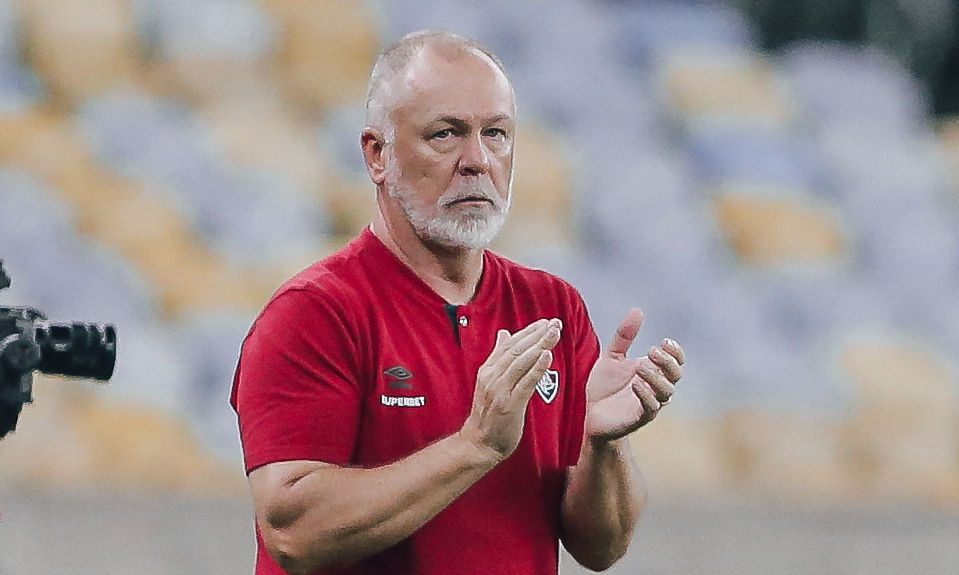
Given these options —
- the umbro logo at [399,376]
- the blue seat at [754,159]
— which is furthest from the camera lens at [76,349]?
the blue seat at [754,159]

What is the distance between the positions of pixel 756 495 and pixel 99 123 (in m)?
2.05

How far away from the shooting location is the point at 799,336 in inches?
174

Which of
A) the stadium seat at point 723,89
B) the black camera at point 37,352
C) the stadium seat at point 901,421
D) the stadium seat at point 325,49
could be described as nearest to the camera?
the black camera at point 37,352

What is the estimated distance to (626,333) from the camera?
2092 millimetres

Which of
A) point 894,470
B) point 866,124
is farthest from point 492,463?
point 866,124

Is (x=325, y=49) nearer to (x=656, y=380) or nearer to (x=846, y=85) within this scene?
(x=846, y=85)

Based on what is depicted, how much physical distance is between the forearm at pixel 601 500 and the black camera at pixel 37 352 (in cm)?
63

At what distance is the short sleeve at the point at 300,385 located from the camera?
1.87 m

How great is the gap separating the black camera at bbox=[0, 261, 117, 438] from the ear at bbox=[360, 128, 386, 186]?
1.45 feet

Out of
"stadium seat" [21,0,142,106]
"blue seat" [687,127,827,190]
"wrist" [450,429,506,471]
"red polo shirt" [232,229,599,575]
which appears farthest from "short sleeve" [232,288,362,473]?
"blue seat" [687,127,827,190]

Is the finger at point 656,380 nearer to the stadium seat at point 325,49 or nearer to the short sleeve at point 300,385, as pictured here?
the short sleeve at point 300,385

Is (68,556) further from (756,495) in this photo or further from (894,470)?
(894,470)

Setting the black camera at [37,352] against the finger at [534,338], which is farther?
the finger at [534,338]

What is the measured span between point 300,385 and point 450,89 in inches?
16.3
